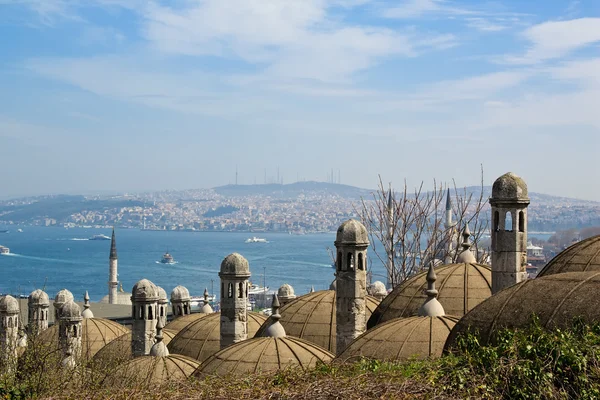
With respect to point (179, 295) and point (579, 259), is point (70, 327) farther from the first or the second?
point (579, 259)

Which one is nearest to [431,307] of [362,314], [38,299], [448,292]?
[448,292]

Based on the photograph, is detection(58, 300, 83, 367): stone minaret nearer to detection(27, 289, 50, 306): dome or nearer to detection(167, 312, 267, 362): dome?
detection(167, 312, 267, 362): dome

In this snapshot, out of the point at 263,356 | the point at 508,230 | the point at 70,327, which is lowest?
the point at 70,327

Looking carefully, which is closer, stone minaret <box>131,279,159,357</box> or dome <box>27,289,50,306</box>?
stone minaret <box>131,279,159,357</box>

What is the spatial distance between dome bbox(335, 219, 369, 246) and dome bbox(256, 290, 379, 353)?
3180 millimetres

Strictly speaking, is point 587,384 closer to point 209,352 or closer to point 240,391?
point 240,391

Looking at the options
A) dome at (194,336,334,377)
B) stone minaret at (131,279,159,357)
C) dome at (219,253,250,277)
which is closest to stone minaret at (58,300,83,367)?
stone minaret at (131,279,159,357)

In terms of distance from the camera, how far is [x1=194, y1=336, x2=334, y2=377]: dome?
19484mm

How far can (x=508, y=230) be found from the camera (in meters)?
19.8

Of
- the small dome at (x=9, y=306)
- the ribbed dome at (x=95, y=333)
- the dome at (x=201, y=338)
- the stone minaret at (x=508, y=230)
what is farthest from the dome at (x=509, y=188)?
the small dome at (x=9, y=306)

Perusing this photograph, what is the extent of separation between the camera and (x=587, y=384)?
12484mm

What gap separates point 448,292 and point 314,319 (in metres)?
4.21

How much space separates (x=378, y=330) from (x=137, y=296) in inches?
479

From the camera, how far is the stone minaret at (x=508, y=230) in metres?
19.8
